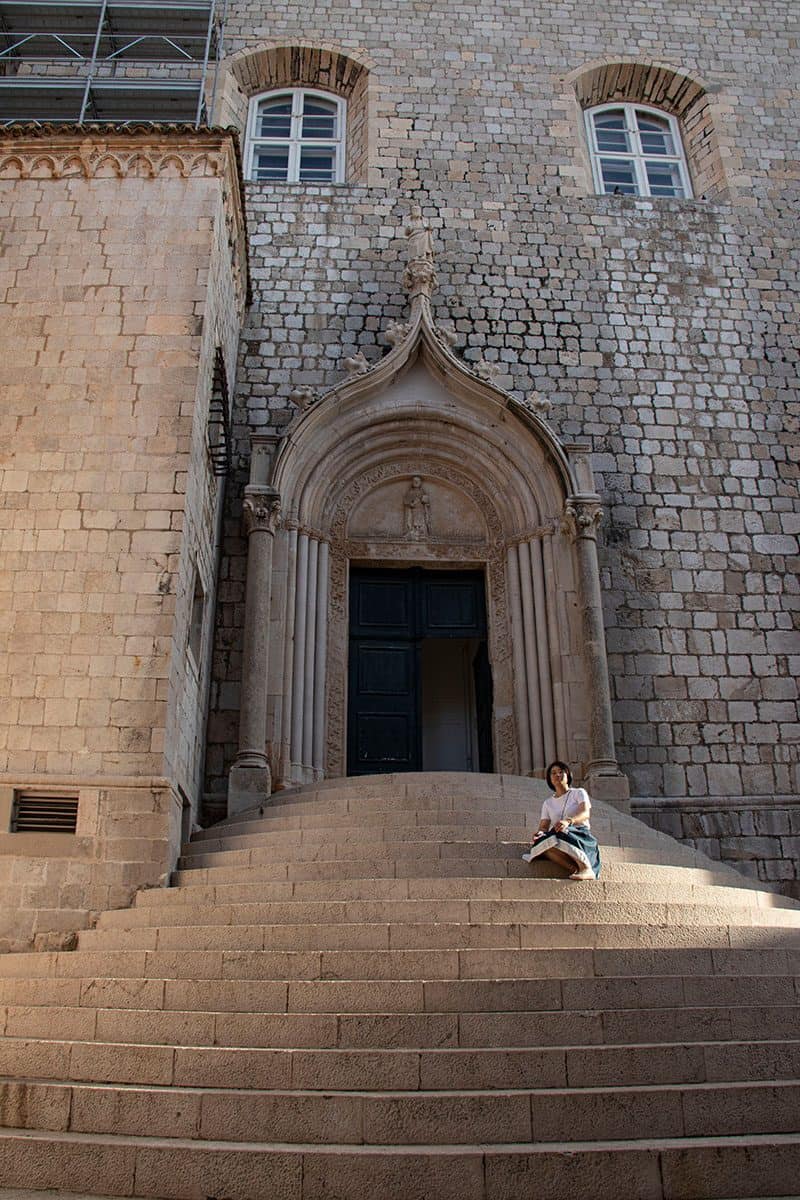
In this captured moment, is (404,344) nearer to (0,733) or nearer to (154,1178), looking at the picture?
(0,733)

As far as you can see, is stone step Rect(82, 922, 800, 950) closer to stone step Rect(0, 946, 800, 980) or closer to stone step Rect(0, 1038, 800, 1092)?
stone step Rect(0, 946, 800, 980)

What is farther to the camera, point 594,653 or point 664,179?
point 664,179

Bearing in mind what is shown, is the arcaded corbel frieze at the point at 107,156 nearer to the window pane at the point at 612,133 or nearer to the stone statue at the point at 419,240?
the stone statue at the point at 419,240

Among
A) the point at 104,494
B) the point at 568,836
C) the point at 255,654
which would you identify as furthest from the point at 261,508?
the point at 568,836

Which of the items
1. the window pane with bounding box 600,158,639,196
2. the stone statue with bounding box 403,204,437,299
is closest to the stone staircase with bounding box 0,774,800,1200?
the stone statue with bounding box 403,204,437,299

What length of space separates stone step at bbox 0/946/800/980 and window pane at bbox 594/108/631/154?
1188 centimetres

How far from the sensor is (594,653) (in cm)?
986

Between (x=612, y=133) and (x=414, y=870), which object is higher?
(x=612, y=133)

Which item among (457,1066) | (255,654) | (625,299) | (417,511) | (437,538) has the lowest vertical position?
(457,1066)

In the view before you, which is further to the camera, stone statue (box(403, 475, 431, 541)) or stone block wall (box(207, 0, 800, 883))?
stone statue (box(403, 475, 431, 541))

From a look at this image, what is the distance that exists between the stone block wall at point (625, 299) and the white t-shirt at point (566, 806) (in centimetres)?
355

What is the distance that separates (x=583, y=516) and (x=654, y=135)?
7.23 m

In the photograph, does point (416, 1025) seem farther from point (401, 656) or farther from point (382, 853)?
point (401, 656)

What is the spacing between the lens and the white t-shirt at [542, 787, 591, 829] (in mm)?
6449
